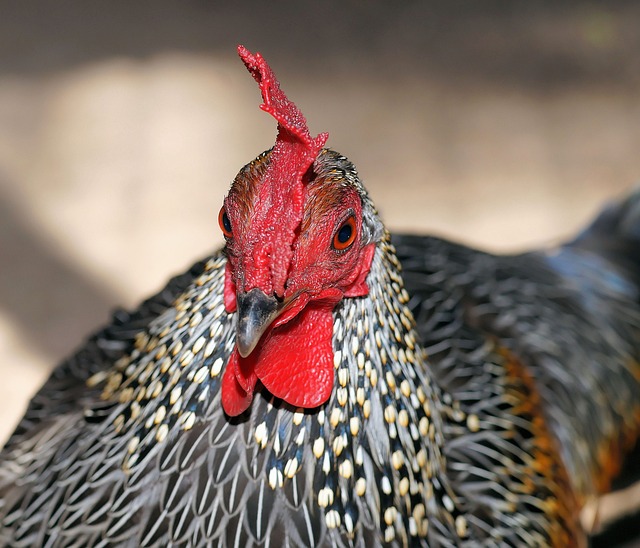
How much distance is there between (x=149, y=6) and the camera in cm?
531

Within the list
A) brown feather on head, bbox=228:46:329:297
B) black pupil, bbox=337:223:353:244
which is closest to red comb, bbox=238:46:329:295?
brown feather on head, bbox=228:46:329:297

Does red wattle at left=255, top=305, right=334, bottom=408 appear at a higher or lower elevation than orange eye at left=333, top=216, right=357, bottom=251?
lower

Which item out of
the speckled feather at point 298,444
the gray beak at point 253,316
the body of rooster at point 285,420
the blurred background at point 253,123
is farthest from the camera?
the blurred background at point 253,123

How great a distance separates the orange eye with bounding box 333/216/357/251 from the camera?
59.9 inches

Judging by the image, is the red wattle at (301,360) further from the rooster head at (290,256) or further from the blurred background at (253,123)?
the blurred background at (253,123)

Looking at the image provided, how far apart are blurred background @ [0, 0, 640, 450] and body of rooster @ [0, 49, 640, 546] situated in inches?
75.9

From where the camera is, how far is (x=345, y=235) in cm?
154

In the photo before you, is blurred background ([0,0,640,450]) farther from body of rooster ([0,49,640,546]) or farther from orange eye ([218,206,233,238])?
orange eye ([218,206,233,238])

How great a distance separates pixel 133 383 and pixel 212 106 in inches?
126

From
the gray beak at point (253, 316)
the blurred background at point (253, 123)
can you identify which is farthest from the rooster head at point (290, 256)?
the blurred background at point (253, 123)

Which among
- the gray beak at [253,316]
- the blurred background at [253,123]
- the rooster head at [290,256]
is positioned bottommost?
the gray beak at [253,316]

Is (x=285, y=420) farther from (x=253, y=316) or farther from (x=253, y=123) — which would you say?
(x=253, y=123)

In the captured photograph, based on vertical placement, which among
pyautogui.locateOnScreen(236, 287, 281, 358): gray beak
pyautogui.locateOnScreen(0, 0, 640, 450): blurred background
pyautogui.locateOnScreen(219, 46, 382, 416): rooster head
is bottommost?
pyautogui.locateOnScreen(236, 287, 281, 358): gray beak

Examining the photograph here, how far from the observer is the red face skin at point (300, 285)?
1.46 metres
